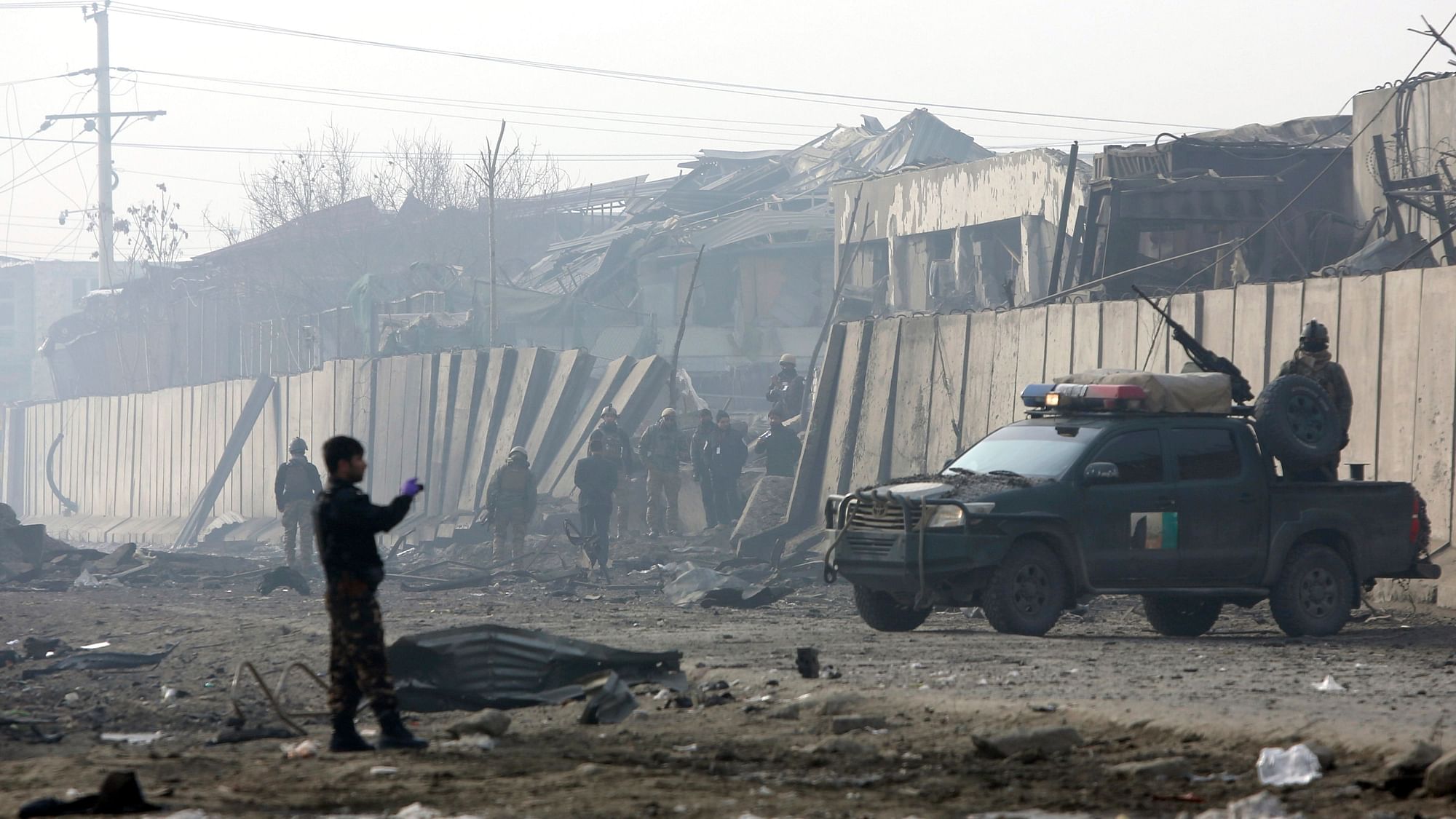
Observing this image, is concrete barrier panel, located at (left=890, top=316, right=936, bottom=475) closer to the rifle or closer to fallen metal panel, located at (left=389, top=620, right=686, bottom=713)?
the rifle

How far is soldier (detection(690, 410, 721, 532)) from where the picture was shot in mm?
22781

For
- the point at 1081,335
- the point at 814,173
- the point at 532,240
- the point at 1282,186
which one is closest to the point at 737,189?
the point at 814,173

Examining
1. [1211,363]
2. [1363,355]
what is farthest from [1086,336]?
[1211,363]

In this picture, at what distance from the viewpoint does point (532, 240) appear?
190ft

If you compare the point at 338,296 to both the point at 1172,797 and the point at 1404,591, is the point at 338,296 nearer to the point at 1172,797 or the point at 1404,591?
the point at 1404,591

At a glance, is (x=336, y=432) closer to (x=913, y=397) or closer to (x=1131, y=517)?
(x=913, y=397)

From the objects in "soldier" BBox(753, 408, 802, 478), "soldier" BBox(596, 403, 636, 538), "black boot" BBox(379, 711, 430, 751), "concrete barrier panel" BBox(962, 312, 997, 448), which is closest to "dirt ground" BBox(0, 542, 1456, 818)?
"black boot" BBox(379, 711, 430, 751)

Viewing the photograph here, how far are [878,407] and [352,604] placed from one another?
14256mm

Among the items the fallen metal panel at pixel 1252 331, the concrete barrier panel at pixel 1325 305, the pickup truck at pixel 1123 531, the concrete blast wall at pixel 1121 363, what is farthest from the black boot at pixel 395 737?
the fallen metal panel at pixel 1252 331

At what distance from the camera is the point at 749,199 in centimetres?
4219

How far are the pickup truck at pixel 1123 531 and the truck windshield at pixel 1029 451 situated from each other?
0.01 metres

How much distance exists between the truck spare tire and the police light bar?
0.96 meters

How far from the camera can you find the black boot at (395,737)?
732 cm

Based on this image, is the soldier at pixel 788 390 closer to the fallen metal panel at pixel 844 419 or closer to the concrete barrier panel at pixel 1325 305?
the fallen metal panel at pixel 844 419
